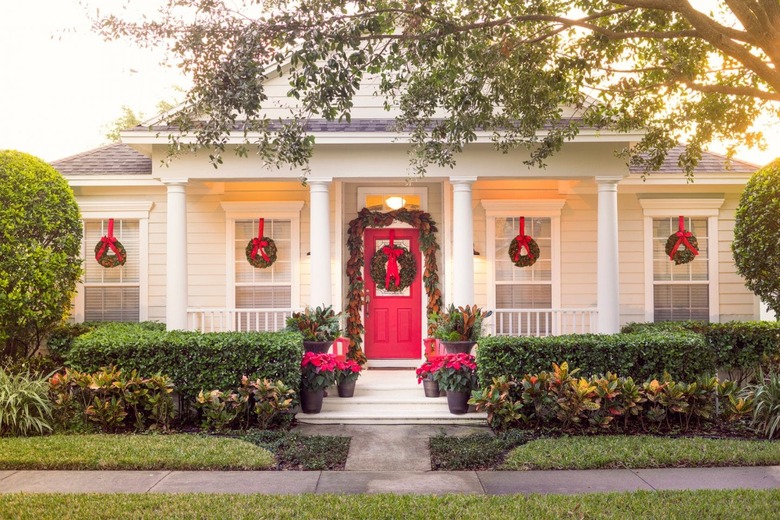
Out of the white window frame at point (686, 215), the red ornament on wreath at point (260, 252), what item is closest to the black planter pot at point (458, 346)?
the red ornament on wreath at point (260, 252)

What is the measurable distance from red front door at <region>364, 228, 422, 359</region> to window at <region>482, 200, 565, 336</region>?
130cm

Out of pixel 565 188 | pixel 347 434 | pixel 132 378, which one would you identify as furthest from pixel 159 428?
pixel 565 188

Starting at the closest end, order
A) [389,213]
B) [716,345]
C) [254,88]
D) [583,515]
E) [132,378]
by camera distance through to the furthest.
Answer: [583,515], [254,88], [132,378], [716,345], [389,213]

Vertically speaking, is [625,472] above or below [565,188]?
below

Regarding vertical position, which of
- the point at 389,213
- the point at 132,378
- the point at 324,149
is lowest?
the point at 132,378

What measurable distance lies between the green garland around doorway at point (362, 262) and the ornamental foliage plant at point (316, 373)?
2464 mm

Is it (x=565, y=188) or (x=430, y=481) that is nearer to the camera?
(x=430, y=481)

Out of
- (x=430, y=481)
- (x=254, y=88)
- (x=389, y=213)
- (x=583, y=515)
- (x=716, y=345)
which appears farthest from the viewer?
(x=389, y=213)

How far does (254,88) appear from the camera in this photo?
6.18 m

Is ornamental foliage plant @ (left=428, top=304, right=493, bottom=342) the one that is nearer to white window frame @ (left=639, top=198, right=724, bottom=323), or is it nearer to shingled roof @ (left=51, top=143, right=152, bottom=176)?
white window frame @ (left=639, top=198, right=724, bottom=323)

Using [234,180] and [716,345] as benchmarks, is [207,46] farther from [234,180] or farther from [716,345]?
[716,345]

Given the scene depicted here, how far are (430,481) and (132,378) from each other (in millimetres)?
4001

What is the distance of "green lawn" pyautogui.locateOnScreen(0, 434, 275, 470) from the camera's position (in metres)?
7.10

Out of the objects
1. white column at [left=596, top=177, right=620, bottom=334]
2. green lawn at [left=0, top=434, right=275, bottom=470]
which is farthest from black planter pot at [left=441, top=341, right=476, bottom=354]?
green lawn at [left=0, top=434, right=275, bottom=470]
